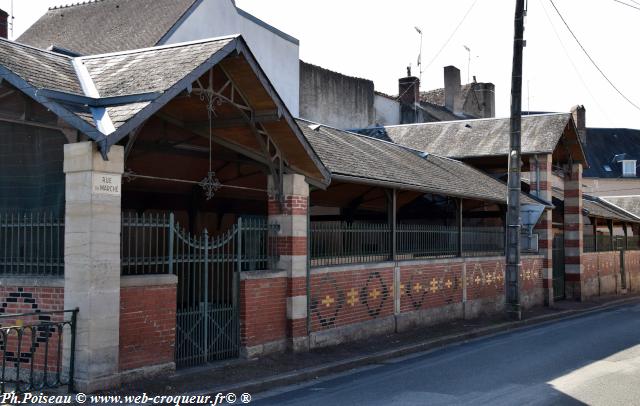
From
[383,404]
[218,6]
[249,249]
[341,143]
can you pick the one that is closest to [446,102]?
[218,6]

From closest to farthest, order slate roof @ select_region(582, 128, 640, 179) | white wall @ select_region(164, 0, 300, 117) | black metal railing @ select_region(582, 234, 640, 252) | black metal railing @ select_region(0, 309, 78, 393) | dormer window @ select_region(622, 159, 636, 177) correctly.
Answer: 1. black metal railing @ select_region(0, 309, 78, 393)
2. white wall @ select_region(164, 0, 300, 117)
3. black metal railing @ select_region(582, 234, 640, 252)
4. dormer window @ select_region(622, 159, 636, 177)
5. slate roof @ select_region(582, 128, 640, 179)

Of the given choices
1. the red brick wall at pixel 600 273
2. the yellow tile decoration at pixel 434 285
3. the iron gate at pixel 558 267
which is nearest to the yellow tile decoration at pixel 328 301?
the yellow tile decoration at pixel 434 285

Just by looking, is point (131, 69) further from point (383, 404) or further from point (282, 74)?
point (282, 74)

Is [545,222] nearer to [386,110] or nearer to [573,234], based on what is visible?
[573,234]

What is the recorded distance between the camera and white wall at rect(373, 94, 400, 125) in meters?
35.2

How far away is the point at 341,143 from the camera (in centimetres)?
1590

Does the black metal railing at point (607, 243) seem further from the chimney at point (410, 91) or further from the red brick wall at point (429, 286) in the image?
the chimney at point (410, 91)

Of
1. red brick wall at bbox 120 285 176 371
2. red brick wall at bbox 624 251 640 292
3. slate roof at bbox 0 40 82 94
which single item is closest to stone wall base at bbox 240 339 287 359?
red brick wall at bbox 120 285 176 371

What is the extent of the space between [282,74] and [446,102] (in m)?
17.1

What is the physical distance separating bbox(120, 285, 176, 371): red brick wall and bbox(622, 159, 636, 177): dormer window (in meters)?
51.6

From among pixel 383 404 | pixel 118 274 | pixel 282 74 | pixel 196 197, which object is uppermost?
pixel 282 74

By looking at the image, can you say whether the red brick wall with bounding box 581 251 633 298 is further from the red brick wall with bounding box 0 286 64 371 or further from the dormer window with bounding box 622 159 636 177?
the dormer window with bounding box 622 159 636 177

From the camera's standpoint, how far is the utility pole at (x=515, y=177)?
17.1 meters

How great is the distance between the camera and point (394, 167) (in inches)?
626
